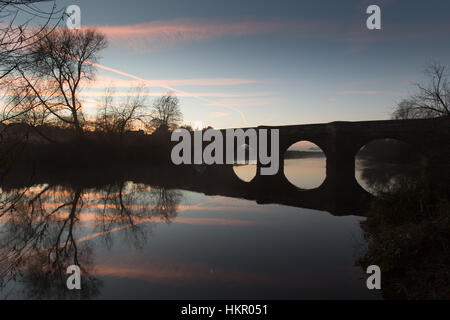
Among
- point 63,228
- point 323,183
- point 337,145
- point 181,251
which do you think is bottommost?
point 181,251

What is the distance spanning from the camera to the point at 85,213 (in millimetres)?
10508

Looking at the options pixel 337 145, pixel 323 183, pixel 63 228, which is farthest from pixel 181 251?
pixel 337 145

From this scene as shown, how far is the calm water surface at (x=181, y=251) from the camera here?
16.5 ft

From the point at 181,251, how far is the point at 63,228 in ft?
15.0

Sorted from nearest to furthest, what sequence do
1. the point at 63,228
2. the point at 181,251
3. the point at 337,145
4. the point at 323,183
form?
the point at 181,251 → the point at 63,228 → the point at 323,183 → the point at 337,145

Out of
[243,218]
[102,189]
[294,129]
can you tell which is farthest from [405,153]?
[102,189]

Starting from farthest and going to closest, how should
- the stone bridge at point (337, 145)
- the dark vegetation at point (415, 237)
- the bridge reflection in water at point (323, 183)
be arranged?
the stone bridge at point (337, 145) → the bridge reflection in water at point (323, 183) → the dark vegetation at point (415, 237)

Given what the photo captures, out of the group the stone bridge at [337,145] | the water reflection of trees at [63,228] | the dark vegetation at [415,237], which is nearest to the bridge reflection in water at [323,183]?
the stone bridge at [337,145]

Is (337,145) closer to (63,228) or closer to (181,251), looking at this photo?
(181,251)

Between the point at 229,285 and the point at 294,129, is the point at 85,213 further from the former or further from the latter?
the point at 294,129

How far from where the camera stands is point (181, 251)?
6.96 meters

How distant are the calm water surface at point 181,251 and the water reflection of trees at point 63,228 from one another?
0.10 ft

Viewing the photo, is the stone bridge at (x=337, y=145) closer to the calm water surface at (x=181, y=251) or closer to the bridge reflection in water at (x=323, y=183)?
the bridge reflection in water at (x=323, y=183)

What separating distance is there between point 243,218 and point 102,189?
1003 centimetres
